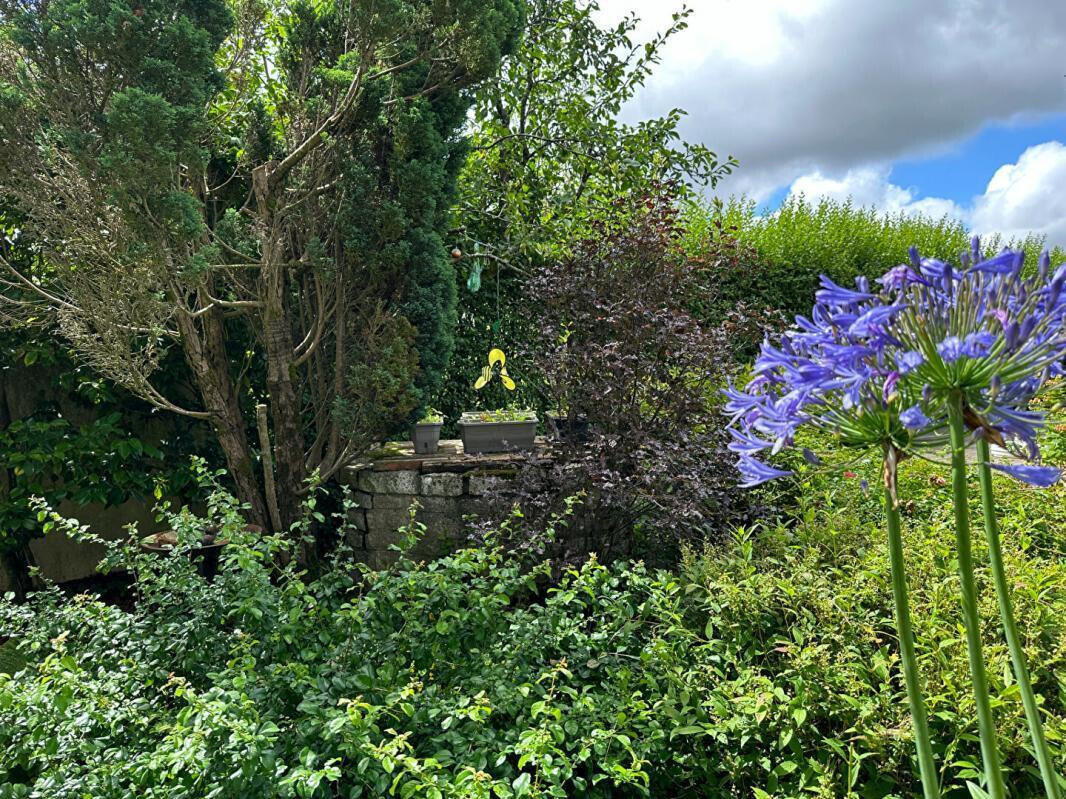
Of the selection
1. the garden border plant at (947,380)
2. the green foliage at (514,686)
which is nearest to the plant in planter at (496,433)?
the green foliage at (514,686)

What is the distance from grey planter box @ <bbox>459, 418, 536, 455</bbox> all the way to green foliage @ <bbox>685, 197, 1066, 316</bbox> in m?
1.99

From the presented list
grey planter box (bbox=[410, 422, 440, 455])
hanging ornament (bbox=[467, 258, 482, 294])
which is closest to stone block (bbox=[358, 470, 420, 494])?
grey planter box (bbox=[410, 422, 440, 455])

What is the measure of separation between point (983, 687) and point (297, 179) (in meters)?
4.50

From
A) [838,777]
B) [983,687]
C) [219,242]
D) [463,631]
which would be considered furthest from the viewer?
[219,242]

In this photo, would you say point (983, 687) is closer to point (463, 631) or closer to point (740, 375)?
point (463, 631)

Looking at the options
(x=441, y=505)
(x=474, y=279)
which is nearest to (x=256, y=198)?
(x=474, y=279)

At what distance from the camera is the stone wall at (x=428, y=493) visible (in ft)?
15.9

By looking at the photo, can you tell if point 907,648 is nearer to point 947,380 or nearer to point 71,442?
point 947,380

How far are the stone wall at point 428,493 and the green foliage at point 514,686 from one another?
6.00 ft

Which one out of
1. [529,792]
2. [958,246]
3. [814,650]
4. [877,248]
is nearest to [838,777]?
[814,650]

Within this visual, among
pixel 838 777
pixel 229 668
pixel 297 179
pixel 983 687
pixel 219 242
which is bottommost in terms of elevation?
pixel 838 777

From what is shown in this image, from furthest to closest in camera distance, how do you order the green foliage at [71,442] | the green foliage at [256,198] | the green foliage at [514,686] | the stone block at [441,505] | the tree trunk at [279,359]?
the stone block at [441,505]
the green foliage at [71,442]
the tree trunk at [279,359]
the green foliage at [256,198]
the green foliage at [514,686]

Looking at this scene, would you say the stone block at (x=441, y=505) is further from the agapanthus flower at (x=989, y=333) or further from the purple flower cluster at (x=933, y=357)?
the agapanthus flower at (x=989, y=333)

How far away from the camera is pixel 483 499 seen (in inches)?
189
